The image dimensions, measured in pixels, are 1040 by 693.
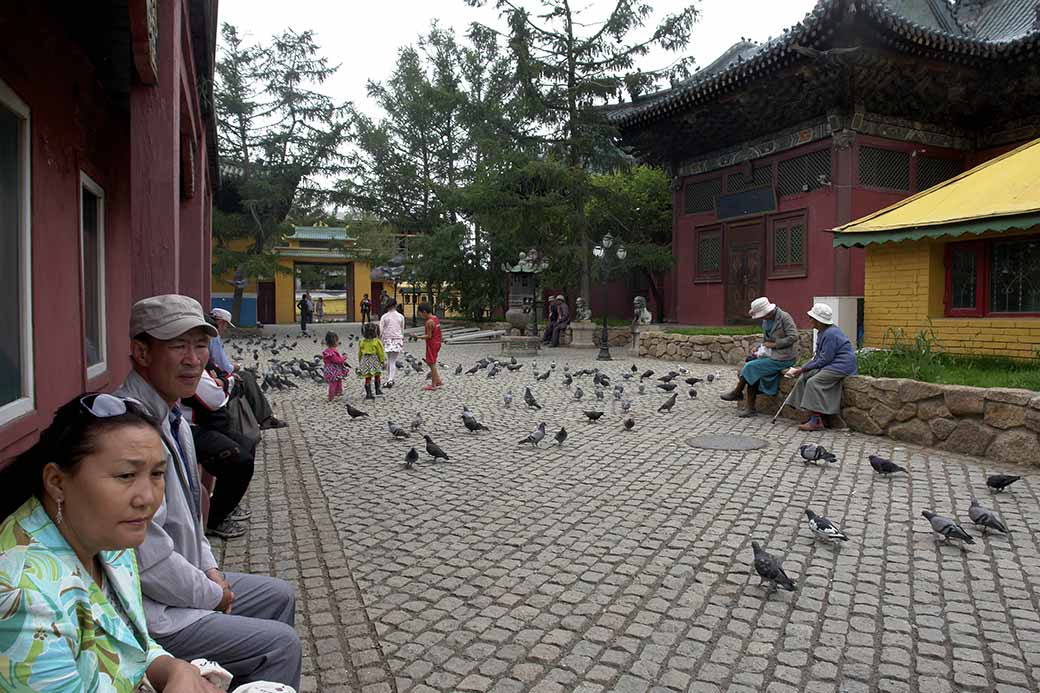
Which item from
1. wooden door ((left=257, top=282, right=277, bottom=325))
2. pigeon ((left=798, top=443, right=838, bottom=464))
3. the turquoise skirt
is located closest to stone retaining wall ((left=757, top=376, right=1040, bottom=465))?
the turquoise skirt

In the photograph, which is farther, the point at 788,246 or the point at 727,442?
the point at 788,246

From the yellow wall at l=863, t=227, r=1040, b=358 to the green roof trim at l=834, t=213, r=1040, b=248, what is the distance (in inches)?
21.0

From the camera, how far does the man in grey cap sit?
223cm

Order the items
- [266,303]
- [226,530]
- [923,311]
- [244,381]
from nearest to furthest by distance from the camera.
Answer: [226,530] → [244,381] → [923,311] → [266,303]

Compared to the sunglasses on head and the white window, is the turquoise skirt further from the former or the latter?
the sunglasses on head

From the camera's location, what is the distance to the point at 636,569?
4379 millimetres

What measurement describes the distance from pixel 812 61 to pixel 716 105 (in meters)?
3.24

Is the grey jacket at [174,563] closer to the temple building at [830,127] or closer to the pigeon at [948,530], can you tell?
the pigeon at [948,530]

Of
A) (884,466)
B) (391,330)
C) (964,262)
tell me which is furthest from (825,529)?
(391,330)

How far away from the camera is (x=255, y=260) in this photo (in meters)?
29.4

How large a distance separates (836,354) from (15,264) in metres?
8.42

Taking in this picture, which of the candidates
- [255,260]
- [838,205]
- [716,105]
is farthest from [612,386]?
[255,260]

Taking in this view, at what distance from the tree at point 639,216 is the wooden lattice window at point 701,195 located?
138 cm

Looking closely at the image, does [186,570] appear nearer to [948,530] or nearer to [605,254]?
[948,530]
